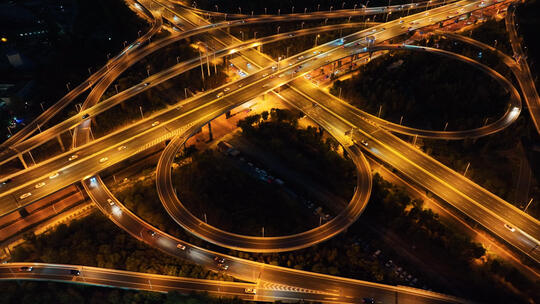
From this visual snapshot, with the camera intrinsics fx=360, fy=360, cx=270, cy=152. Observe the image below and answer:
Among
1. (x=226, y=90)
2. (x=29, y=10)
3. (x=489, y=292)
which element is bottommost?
(x=489, y=292)

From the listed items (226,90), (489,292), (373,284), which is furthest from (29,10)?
(489,292)

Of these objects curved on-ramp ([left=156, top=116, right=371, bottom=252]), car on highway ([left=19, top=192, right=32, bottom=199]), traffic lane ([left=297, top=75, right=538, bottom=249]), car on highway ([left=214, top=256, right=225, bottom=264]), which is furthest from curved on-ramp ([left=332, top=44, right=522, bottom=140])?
car on highway ([left=19, top=192, right=32, bottom=199])

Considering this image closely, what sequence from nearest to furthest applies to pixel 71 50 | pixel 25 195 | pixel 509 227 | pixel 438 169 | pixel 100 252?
1. pixel 100 252
2. pixel 509 227
3. pixel 25 195
4. pixel 438 169
5. pixel 71 50

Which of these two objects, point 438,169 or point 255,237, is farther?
point 438,169

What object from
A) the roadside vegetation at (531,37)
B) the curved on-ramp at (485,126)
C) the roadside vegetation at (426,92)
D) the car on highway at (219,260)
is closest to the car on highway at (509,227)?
the curved on-ramp at (485,126)

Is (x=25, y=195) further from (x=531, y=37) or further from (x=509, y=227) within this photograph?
(x=531, y=37)

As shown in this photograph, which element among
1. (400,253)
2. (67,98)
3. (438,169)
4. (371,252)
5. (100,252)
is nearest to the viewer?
(100,252)

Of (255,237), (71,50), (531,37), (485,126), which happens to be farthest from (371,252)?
(531,37)

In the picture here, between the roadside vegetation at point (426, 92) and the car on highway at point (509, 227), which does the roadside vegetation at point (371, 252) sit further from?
the roadside vegetation at point (426, 92)

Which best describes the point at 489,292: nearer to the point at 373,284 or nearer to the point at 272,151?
the point at 373,284
